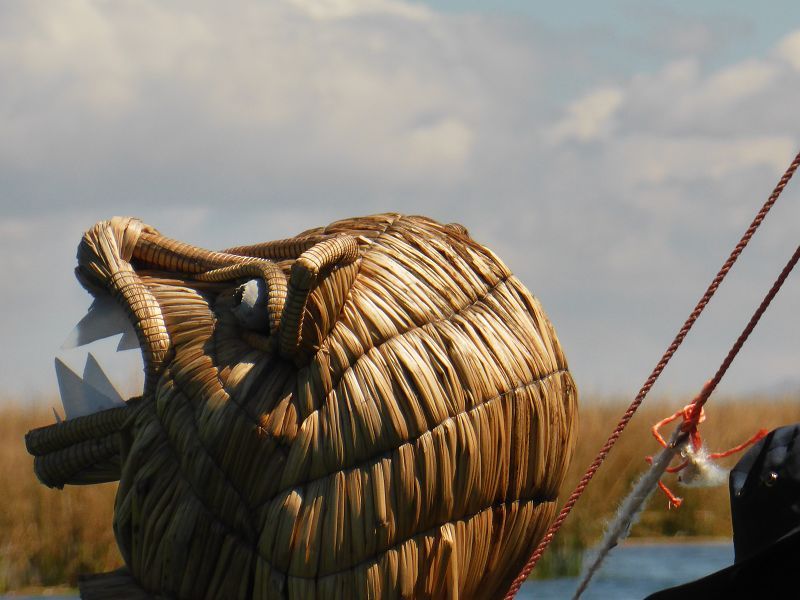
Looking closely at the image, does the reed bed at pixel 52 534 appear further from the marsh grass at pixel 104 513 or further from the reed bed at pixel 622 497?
the reed bed at pixel 622 497

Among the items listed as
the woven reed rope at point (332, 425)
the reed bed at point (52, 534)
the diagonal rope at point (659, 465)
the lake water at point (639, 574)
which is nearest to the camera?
the woven reed rope at point (332, 425)

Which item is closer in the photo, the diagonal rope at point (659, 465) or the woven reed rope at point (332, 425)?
the woven reed rope at point (332, 425)

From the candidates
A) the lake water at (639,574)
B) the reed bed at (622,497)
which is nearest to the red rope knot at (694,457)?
the lake water at (639,574)

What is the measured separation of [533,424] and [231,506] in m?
0.53

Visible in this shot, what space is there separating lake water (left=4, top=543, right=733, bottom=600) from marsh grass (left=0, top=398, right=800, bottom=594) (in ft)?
2.52

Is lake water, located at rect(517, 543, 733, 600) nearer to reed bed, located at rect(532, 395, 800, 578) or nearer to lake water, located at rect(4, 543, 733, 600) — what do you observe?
lake water, located at rect(4, 543, 733, 600)

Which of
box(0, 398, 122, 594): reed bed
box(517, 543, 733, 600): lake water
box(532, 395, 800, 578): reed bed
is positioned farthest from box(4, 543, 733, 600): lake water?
box(0, 398, 122, 594): reed bed

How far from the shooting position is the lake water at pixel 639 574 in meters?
3.59

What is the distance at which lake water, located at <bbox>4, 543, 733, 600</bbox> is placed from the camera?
359cm

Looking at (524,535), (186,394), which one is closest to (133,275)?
(186,394)

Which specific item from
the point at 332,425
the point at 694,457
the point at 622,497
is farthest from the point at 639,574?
the point at 622,497

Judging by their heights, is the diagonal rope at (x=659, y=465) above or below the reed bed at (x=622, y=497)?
below

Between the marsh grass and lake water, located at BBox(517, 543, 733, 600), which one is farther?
the marsh grass

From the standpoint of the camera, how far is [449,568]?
2.21 metres
